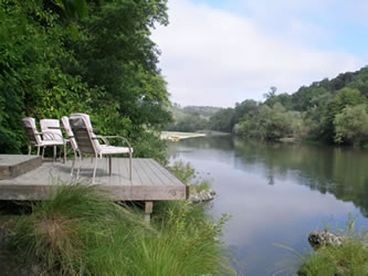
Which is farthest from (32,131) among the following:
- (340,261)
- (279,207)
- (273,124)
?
(273,124)

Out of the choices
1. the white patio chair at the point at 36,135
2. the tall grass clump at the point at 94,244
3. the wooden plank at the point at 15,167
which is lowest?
the tall grass clump at the point at 94,244

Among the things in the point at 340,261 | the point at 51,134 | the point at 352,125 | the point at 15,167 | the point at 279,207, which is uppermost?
the point at 51,134

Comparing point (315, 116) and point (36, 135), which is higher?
point (315, 116)

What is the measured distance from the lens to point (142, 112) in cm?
1223

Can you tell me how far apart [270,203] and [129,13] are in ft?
25.7

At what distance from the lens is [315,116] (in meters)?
67.8

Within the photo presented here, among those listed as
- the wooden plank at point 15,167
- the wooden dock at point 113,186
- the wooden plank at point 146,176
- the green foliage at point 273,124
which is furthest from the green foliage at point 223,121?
the wooden dock at point 113,186

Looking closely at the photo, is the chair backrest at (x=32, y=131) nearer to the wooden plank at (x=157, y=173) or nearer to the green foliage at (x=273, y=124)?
the wooden plank at (x=157, y=173)

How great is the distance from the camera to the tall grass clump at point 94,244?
3291mm

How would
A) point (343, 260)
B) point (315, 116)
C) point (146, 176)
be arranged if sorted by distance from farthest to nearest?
point (315, 116), point (343, 260), point (146, 176)

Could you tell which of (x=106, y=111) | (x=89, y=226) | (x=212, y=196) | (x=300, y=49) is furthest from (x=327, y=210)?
(x=300, y=49)

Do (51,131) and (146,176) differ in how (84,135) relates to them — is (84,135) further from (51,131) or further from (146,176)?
(51,131)

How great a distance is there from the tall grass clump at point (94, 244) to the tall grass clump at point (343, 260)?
123 inches

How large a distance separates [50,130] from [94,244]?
4596 mm
